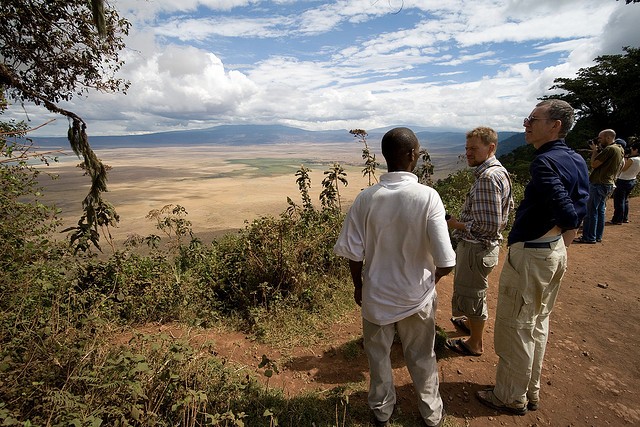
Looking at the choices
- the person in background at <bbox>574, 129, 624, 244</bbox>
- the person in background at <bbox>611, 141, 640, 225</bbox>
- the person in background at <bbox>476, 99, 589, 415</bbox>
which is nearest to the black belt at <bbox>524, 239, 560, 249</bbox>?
the person in background at <bbox>476, 99, 589, 415</bbox>

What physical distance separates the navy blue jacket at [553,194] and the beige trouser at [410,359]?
885 mm

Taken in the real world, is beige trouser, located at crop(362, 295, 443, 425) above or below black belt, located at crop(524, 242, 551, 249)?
below

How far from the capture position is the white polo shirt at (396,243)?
6.76 feet

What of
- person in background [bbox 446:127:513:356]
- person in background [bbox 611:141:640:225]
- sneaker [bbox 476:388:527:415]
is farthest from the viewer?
person in background [bbox 611:141:640:225]

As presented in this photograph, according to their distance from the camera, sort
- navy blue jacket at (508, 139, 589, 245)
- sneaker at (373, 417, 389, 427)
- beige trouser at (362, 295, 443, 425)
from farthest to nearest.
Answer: sneaker at (373, 417, 389, 427)
beige trouser at (362, 295, 443, 425)
navy blue jacket at (508, 139, 589, 245)

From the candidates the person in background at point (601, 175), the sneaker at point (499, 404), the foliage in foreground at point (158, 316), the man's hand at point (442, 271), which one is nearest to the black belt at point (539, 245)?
the man's hand at point (442, 271)

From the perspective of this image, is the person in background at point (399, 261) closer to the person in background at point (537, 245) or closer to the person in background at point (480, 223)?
the person in background at point (537, 245)

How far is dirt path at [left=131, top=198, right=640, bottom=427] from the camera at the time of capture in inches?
110

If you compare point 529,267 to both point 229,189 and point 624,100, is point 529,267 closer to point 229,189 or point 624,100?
point 624,100

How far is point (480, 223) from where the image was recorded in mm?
2938

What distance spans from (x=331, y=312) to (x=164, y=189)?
6695 cm

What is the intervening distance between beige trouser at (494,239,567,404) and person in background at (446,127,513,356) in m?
0.44

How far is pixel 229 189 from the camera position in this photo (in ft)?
204

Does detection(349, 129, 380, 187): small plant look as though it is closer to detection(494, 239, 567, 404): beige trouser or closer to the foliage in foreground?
the foliage in foreground
